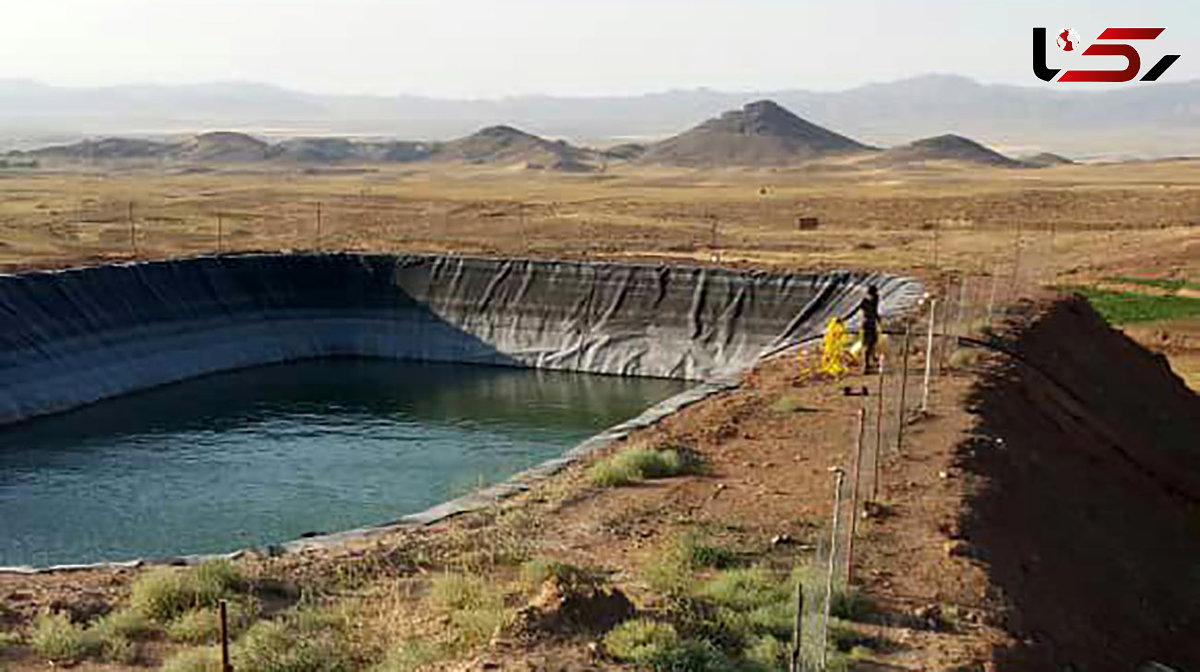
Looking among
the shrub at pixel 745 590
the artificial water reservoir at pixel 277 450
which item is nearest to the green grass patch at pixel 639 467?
the artificial water reservoir at pixel 277 450

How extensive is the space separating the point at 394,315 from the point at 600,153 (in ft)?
357

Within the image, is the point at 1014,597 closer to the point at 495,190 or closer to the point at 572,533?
the point at 572,533

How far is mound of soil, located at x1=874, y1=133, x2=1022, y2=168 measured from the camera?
393ft

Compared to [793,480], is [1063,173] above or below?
above

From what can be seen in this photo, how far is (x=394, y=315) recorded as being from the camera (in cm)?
3672

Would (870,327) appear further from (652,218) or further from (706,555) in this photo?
(652,218)

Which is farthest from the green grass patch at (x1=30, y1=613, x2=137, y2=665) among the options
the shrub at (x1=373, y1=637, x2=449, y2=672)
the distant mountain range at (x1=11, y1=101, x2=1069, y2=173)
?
the distant mountain range at (x1=11, y1=101, x2=1069, y2=173)

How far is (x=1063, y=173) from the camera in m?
93.8

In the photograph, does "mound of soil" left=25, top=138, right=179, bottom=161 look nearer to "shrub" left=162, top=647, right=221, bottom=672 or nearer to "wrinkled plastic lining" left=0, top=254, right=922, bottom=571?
"wrinkled plastic lining" left=0, top=254, right=922, bottom=571

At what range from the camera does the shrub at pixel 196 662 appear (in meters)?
9.09

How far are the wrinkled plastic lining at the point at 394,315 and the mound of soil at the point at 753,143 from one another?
90007 mm

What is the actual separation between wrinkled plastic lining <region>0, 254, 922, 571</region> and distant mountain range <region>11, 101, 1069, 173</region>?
80.3 meters

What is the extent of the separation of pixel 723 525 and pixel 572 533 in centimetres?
165

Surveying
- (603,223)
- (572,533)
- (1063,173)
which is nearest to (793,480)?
(572,533)
